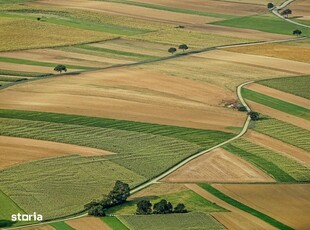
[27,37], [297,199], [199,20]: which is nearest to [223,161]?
[297,199]

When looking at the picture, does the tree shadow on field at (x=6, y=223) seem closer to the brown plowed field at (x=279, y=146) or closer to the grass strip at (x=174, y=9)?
the brown plowed field at (x=279, y=146)

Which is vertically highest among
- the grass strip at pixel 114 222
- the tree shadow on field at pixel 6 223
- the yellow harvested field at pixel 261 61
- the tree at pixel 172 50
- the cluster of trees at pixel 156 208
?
the tree at pixel 172 50

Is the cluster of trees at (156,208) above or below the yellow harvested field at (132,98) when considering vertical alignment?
below

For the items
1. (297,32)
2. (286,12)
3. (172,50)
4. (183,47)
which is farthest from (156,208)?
(286,12)

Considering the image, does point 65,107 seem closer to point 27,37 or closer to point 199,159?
point 199,159

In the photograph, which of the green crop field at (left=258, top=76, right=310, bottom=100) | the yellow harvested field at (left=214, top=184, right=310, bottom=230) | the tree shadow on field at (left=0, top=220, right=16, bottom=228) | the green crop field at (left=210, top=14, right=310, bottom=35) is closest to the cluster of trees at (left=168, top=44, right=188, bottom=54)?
the green crop field at (left=258, top=76, right=310, bottom=100)

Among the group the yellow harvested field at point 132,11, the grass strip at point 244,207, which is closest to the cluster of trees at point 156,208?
the grass strip at point 244,207

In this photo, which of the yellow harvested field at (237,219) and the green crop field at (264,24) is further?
the green crop field at (264,24)
